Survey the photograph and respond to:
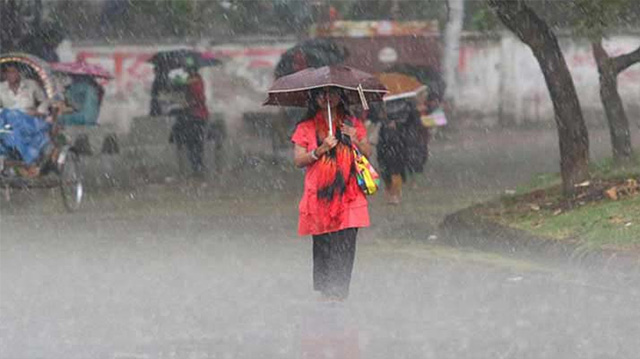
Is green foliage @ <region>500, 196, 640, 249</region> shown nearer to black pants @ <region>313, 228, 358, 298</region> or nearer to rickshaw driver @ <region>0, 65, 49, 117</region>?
black pants @ <region>313, 228, 358, 298</region>

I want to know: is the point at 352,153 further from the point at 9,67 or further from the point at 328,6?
the point at 328,6

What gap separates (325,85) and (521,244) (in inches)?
182

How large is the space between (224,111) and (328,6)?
3213 mm

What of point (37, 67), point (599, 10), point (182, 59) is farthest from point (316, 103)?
point (182, 59)

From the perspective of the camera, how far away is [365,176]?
11.0m

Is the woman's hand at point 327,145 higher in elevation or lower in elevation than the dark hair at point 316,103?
lower

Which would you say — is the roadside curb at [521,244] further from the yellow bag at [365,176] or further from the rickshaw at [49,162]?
the rickshaw at [49,162]

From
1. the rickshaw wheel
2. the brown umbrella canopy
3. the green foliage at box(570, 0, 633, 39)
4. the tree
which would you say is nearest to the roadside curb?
the green foliage at box(570, 0, 633, 39)

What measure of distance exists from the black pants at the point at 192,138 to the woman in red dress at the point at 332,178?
45.8ft

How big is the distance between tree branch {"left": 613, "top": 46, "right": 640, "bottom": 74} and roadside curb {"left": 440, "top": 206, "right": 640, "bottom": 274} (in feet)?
10.7

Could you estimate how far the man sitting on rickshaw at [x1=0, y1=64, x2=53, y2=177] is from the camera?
63.0ft

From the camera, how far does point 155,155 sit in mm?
28734

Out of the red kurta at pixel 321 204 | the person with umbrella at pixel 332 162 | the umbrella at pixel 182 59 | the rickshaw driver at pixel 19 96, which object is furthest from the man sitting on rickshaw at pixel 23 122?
the red kurta at pixel 321 204

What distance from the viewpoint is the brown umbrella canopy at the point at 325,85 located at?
10812mm
